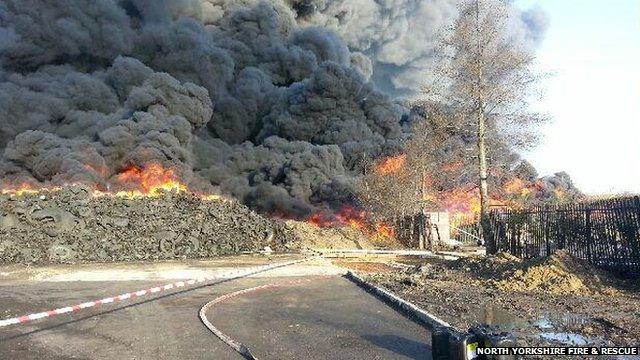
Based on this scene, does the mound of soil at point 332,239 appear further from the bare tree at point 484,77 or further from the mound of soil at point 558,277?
the mound of soil at point 558,277

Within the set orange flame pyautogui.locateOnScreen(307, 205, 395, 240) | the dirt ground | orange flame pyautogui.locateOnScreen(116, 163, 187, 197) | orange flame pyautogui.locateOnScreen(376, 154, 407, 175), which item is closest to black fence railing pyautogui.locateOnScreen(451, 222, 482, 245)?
orange flame pyautogui.locateOnScreen(307, 205, 395, 240)

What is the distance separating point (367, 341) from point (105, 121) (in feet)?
159

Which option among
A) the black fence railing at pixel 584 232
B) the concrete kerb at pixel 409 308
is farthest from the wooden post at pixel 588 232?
the concrete kerb at pixel 409 308

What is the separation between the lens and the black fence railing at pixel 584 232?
520 inches

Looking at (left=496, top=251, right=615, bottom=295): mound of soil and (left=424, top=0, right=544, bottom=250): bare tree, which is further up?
(left=424, top=0, right=544, bottom=250): bare tree

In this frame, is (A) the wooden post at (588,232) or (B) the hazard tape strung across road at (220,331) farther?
(A) the wooden post at (588,232)

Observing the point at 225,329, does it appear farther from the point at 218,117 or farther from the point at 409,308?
the point at 218,117

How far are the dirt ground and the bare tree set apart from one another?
707 centimetres

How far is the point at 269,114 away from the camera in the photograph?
63.9m

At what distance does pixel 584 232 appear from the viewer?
14.8 m

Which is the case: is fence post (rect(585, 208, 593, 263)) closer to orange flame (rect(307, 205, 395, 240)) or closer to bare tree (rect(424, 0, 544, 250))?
bare tree (rect(424, 0, 544, 250))

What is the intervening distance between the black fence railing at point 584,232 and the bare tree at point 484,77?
127 inches

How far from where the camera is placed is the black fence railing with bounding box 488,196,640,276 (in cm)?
1320

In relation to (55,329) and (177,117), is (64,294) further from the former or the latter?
(177,117)
